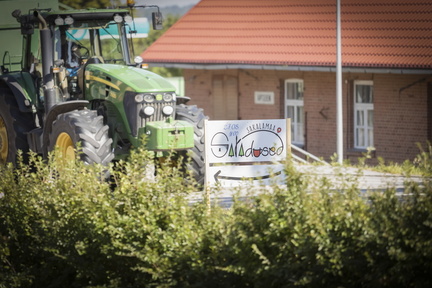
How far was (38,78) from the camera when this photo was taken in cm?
1641

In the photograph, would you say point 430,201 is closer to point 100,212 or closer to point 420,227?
point 420,227

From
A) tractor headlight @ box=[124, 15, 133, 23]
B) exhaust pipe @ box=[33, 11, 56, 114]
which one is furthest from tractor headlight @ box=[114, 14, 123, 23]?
exhaust pipe @ box=[33, 11, 56, 114]

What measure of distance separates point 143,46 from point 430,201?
5834cm

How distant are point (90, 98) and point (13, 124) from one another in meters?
1.58

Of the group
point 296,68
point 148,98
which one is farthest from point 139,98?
point 296,68

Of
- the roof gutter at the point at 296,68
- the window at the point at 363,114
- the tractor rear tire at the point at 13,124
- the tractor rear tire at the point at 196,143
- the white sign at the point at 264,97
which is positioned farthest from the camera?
the white sign at the point at 264,97

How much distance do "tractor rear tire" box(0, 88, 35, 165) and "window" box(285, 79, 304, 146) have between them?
1127cm

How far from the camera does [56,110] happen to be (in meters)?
15.2

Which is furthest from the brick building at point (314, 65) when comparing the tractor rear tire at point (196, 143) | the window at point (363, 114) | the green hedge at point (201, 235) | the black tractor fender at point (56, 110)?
the green hedge at point (201, 235)

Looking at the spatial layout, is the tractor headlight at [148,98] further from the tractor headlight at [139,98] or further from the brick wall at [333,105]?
the brick wall at [333,105]

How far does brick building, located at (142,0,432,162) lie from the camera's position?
23.8m

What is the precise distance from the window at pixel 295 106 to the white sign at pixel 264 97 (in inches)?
16.7

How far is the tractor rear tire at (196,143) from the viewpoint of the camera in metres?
14.8

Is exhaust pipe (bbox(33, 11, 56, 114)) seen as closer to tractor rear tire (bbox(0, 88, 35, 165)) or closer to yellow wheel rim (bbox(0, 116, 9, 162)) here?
tractor rear tire (bbox(0, 88, 35, 165))
